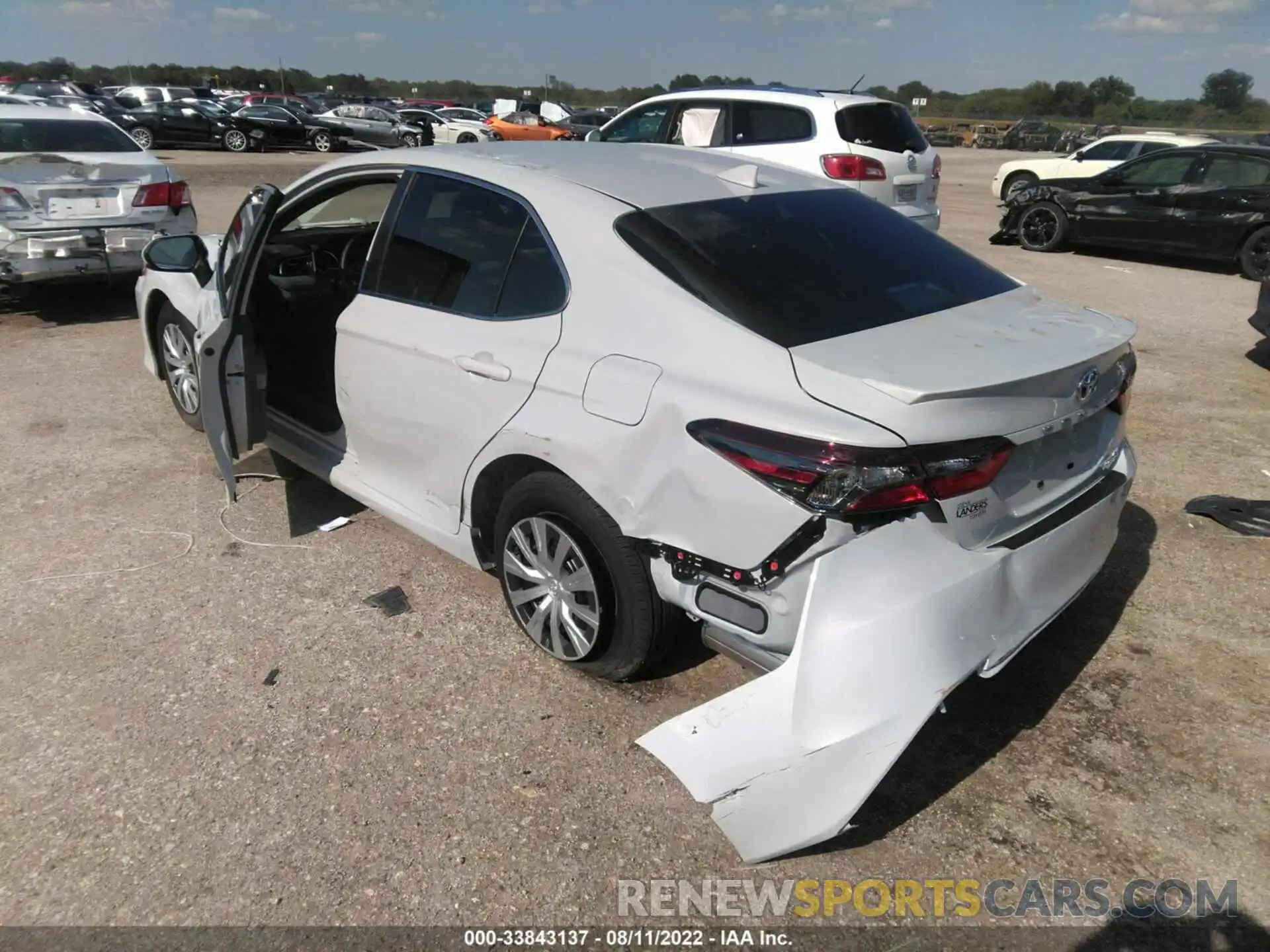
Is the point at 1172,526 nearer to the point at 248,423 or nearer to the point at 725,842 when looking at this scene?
the point at 725,842

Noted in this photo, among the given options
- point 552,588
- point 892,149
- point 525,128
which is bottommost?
point 552,588

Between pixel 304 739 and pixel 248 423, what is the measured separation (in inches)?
62.6

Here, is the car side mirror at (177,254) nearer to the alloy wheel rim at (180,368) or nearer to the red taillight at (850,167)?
the alloy wheel rim at (180,368)

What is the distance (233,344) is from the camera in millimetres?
3709

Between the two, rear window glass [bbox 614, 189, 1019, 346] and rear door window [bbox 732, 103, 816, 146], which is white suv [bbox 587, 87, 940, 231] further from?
rear window glass [bbox 614, 189, 1019, 346]

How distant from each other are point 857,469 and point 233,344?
8.98ft

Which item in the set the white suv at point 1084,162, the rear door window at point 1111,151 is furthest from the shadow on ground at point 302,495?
the rear door window at point 1111,151

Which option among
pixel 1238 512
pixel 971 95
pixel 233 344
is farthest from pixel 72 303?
pixel 971 95

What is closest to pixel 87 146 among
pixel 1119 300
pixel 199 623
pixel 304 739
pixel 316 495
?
pixel 316 495

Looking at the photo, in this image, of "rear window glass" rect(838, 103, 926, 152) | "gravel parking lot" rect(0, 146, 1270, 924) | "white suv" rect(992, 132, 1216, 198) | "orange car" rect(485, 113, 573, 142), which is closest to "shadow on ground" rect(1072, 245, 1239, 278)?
"white suv" rect(992, 132, 1216, 198)

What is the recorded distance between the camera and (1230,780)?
2.69 metres

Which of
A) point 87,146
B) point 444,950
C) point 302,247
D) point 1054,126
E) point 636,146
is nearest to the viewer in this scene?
point 444,950

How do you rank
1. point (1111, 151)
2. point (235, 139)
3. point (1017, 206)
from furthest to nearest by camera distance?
point (235, 139), point (1111, 151), point (1017, 206)

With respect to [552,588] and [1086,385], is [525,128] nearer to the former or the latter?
[552,588]
